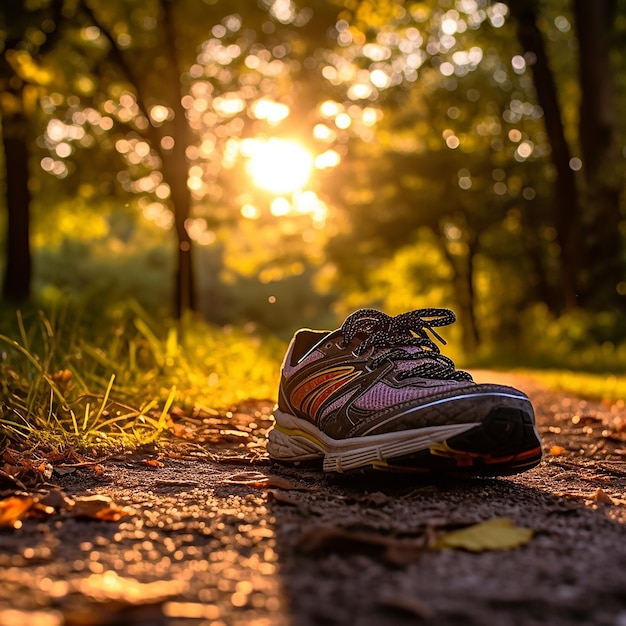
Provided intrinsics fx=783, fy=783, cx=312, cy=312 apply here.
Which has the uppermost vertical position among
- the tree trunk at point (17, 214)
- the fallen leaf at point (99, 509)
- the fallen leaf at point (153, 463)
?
the tree trunk at point (17, 214)

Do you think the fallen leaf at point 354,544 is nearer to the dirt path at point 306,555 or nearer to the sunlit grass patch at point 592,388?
the dirt path at point 306,555

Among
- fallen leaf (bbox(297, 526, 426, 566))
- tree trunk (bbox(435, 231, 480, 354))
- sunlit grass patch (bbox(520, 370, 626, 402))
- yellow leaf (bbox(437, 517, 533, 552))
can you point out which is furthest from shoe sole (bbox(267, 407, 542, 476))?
tree trunk (bbox(435, 231, 480, 354))

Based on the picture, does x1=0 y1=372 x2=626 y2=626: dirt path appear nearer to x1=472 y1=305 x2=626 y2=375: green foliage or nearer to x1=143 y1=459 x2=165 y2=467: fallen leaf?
x1=143 y1=459 x2=165 y2=467: fallen leaf

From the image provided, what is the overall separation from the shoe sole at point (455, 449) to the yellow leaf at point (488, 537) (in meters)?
0.37

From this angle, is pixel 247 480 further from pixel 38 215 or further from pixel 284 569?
pixel 38 215

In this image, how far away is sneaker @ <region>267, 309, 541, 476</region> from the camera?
2150mm

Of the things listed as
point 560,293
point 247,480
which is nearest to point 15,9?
point 247,480

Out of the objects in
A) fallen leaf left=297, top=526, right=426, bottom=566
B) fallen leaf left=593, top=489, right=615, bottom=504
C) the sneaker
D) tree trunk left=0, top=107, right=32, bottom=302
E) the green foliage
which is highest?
tree trunk left=0, top=107, right=32, bottom=302

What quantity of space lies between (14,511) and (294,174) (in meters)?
17.5

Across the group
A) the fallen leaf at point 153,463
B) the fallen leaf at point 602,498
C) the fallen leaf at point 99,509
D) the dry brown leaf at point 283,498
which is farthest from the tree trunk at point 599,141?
the fallen leaf at point 99,509

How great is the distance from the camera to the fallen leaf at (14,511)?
1715 millimetres

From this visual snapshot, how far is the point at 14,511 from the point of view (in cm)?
174

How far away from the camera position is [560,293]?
25672 millimetres

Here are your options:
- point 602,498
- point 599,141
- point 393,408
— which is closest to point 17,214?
point 599,141
